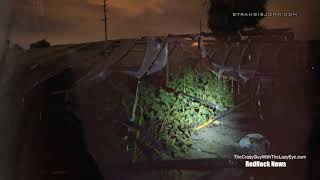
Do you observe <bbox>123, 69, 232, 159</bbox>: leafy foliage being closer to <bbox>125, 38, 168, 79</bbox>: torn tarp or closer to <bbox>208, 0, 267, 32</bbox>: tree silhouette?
<bbox>125, 38, 168, 79</bbox>: torn tarp

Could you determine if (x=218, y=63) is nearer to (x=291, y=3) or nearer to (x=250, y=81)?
(x=250, y=81)

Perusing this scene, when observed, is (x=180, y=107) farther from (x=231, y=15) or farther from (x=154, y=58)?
(x=231, y=15)

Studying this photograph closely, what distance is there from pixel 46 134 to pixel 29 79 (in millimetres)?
246

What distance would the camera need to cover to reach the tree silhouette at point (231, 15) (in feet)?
10.1

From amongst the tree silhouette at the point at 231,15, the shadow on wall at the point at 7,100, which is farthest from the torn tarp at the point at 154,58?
the shadow on wall at the point at 7,100

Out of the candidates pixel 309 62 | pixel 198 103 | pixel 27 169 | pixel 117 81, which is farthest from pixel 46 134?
pixel 309 62

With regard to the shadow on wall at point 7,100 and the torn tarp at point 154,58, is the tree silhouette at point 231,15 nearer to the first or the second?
the torn tarp at point 154,58

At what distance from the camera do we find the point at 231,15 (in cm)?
307

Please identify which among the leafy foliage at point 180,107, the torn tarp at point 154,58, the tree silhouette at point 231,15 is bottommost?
the leafy foliage at point 180,107

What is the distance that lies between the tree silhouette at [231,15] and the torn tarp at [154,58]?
0.22m

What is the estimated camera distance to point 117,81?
3.10 m

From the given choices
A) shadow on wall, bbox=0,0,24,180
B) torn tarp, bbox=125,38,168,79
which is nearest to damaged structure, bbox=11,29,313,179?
torn tarp, bbox=125,38,168,79

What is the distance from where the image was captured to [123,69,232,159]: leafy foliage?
10.1ft

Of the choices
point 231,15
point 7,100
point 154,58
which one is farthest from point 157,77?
point 7,100
